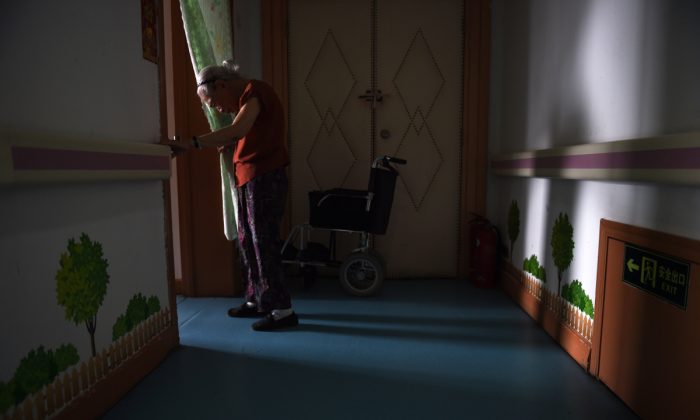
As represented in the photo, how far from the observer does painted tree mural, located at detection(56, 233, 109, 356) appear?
53.9 inches

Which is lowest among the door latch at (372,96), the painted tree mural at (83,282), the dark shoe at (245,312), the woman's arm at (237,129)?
the dark shoe at (245,312)

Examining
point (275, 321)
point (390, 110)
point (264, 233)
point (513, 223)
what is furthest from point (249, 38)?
point (513, 223)

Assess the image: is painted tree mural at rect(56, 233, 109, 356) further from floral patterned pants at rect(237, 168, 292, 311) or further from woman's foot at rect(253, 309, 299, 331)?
woman's foot at rect(253, 309, 299, 331)

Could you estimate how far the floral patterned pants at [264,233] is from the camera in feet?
7.18

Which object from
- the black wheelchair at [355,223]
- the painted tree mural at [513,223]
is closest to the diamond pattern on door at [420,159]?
the black wheelchair at [355,223]

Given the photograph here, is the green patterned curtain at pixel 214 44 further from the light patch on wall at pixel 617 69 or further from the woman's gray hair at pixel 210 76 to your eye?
the light patch on wall at pixel 617 69

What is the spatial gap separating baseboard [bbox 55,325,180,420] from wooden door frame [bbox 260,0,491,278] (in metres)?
1.90

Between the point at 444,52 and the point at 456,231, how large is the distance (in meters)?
1.33

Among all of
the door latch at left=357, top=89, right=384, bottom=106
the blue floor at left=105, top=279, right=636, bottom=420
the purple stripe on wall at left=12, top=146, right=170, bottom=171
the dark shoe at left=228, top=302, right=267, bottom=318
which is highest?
the door latch at left=357, top=89, right=384, bottom=106

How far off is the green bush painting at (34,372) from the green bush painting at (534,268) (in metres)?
2.19

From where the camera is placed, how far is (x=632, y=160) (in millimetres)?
1442

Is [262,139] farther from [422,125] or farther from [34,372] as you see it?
[422,125]

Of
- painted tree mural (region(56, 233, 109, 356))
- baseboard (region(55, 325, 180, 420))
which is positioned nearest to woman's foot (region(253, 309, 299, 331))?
baseboard (region(55, 325, 180, 420))

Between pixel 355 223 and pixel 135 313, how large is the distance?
144 centimetres
